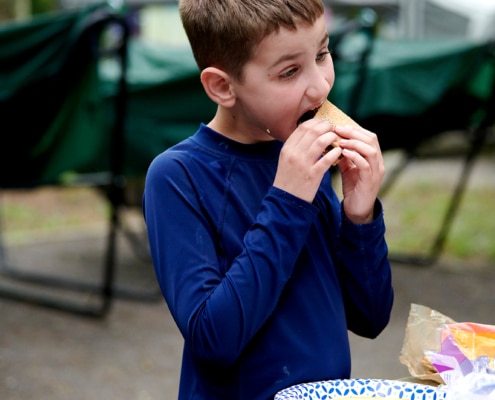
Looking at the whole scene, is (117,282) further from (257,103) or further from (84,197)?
(257,103)

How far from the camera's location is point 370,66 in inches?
186

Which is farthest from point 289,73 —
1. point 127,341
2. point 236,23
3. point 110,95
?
point 127,341

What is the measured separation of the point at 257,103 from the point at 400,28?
8982mm

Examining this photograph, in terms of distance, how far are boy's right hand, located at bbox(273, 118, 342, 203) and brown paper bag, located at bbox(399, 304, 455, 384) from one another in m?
0.29

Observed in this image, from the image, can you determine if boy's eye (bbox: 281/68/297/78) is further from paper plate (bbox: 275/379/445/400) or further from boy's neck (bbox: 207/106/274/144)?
→ paper plate (bbox: 275/379/445/400)

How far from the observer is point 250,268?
1.26m

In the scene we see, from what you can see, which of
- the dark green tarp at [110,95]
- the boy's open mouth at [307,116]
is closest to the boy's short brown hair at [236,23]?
the boy's open mouth at [307,116]

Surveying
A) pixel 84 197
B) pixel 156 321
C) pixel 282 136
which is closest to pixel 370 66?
pixel 156 321

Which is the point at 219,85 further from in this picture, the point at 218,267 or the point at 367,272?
the point at 367,272

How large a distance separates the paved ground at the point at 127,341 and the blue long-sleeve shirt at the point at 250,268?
2.52 m

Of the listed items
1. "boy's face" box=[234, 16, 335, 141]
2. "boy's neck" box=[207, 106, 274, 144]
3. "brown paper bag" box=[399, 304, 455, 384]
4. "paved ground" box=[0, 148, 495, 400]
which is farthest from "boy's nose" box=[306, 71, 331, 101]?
"paved ground" box=[0, 148, 495, 400]

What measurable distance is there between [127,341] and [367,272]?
3.18 metres

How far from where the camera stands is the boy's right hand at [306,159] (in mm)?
1293

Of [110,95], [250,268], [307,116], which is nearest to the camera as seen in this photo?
[250,268]
